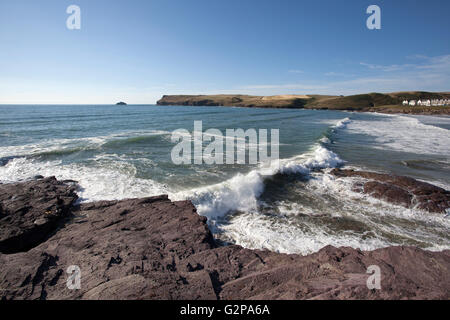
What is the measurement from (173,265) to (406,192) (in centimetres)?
1249

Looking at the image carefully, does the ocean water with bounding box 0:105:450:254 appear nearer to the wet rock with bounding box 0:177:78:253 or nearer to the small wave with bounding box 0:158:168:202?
the small wave with bounding box 0:158:168:202

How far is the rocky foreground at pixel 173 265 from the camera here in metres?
4.41

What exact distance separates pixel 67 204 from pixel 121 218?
10.6 ft

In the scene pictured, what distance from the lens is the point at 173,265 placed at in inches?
219

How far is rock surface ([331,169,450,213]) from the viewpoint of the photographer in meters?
10.3

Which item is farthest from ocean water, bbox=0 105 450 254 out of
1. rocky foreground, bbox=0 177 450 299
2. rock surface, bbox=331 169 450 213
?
rocky foreground, bbox=0 177 450 299

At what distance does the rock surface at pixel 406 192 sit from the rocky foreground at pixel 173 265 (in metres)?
6.21

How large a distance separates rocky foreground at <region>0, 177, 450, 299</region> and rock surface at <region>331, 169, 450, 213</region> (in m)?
6.21

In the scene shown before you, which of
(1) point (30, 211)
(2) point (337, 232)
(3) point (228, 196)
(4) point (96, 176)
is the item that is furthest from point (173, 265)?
(4) point (96, 176)

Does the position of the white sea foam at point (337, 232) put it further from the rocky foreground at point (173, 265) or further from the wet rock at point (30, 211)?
the wet rock at point (30, 211)

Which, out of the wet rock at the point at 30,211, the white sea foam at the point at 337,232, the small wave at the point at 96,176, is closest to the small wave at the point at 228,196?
the white sea foam at the point at 337,232
